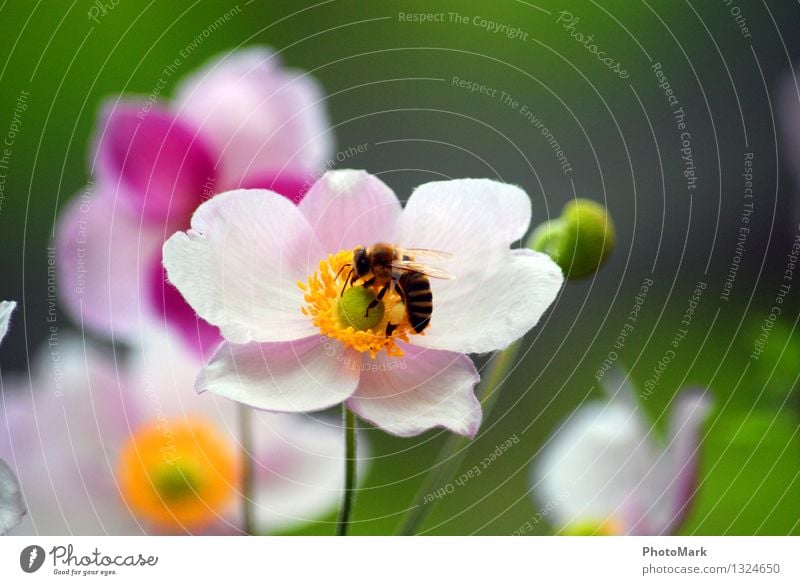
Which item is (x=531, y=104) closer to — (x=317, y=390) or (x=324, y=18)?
(x=324, y=18)

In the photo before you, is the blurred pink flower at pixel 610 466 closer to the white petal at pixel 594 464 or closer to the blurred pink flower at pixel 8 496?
the white petal at pixel 594 464

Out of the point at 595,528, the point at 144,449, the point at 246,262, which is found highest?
the point at 246,262

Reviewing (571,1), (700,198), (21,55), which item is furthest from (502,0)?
(21,55)

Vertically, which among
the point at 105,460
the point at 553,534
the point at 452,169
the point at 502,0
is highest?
the point at 502,0

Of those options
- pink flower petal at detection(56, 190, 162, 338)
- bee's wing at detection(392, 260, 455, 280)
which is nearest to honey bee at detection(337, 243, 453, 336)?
bee's wing at detection(392, 260, 455, 280)

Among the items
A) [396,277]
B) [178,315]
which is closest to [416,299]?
[396,277]

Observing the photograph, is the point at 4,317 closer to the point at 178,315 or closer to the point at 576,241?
the point at 178,315

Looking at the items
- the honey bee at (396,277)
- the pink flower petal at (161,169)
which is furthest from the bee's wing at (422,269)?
the pink flower petal at (161,169)
